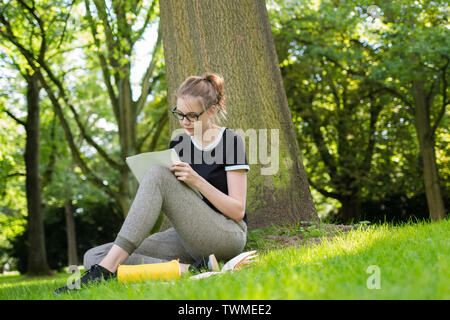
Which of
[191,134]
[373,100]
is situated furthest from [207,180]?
[373,100]

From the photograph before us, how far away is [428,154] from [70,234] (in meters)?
13.1

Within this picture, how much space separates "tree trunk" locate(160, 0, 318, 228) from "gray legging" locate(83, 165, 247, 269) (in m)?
1.17

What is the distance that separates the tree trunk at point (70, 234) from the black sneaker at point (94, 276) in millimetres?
14875

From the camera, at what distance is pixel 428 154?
11.2 meters

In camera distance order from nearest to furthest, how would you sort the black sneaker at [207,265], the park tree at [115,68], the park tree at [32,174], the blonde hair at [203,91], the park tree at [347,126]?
the black sneaker at [207,265], the blonde hair at [203,91], the park tree at [115,68], the park tree at [32,174], the park tree at [347,126]

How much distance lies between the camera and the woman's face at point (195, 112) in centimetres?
340

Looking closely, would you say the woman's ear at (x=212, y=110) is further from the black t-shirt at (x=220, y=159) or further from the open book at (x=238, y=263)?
the open book at (x=238, y=263)

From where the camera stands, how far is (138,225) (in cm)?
290

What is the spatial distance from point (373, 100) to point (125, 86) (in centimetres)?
744

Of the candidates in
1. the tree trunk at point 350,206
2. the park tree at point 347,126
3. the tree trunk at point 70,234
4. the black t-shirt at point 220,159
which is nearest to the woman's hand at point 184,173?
the black t-shirt at point 220,159

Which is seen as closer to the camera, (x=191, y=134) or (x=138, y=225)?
(x=138, y=225)

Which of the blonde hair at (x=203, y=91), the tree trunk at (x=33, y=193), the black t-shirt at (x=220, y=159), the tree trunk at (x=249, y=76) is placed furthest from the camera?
the tree trunk at (x=33, y=193)
